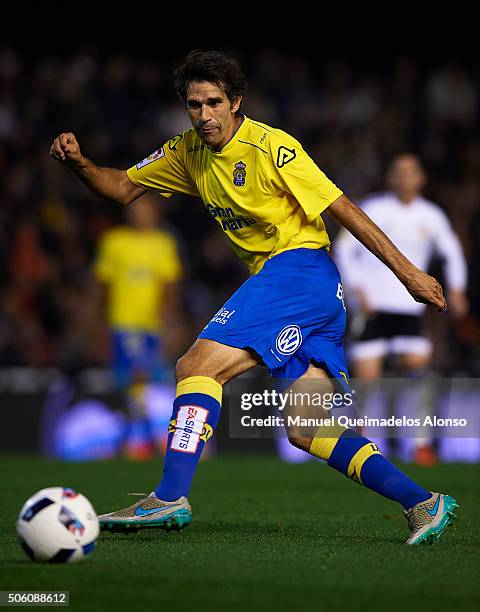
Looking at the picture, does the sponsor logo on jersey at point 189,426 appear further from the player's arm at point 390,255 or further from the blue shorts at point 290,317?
the player's arm at point 390,255

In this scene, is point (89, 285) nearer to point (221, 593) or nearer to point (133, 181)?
point (133, 181)

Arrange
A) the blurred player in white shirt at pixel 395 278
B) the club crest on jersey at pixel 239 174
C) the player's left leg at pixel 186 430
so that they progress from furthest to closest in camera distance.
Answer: the blurred player in white shirt at pixel 395 278
the club crest on jersey at pixel 239 174
the player's left leg at pixel 186 430

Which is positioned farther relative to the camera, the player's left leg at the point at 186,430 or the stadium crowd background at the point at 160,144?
the stadium crowd background at the point at 160,144

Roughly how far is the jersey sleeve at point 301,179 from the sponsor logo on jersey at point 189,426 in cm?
95

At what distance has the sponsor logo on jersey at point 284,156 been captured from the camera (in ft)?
17.2

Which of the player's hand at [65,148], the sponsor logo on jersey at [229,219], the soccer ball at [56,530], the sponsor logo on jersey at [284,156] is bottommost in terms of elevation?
the soccer ball at [56,530]

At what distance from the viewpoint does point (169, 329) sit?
1212 centimetres

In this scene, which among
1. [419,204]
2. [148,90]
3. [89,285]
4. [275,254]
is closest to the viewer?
[275,254]

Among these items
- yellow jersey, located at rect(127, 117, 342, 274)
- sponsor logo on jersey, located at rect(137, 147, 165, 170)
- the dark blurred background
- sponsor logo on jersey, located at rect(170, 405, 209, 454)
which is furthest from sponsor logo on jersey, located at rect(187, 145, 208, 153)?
the dark blurred background

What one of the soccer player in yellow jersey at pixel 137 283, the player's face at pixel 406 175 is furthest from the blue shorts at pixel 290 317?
the soccer player in yellow jersey at pixel 137 283

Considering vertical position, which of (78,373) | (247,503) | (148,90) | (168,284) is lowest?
(247,503)

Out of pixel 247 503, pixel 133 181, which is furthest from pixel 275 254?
pixel 247 503

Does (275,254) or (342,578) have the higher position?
(275,254)

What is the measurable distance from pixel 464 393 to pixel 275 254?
6.04 meters
